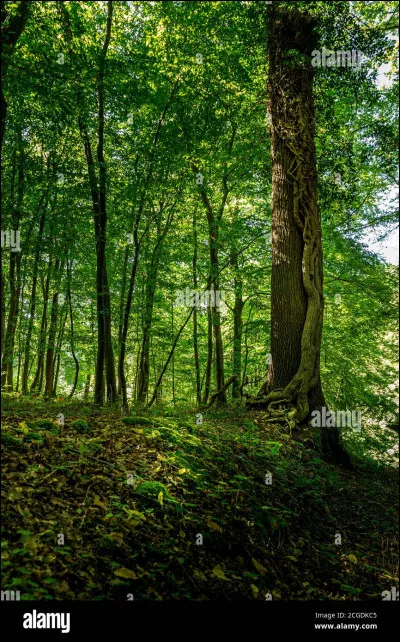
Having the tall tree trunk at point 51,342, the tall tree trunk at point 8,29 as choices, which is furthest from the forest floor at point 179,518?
the tall tree trunk at point 51,342

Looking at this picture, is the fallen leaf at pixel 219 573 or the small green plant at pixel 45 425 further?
the small green plant at pixel 45 425

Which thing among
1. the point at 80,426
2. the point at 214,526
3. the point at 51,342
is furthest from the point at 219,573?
the point at 51,342

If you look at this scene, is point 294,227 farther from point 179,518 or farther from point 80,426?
point 179,518

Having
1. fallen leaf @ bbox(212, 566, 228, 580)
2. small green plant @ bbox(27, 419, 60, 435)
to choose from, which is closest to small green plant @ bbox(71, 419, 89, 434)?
small green plant @ bbox(27, 419, 60, 435)

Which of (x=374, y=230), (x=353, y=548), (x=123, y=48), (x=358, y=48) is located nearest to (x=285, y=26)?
(x=358, y=48)

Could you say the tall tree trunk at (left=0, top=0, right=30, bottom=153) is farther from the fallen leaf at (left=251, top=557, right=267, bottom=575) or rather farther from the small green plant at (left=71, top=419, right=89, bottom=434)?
the fallen leaf at (left=251, top=557, right=267, bottom=575)

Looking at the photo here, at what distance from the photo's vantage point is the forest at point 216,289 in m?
3.41

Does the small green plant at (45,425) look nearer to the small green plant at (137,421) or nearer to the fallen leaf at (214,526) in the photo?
the small green plant at (137,421)

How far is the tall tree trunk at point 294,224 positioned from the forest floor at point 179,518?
1484 mm

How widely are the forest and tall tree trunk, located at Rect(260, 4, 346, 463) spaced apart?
0.13 feet

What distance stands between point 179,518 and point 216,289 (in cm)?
942

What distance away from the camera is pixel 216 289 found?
12641 mm

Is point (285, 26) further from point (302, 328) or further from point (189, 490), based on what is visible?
point (189, 490)

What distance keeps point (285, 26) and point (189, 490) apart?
8495mm
